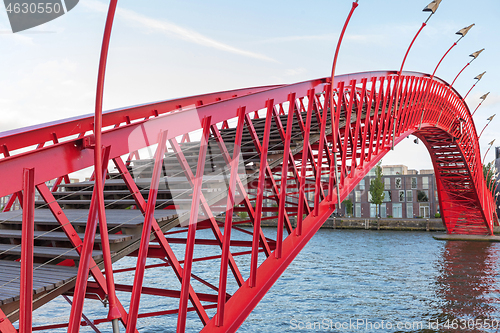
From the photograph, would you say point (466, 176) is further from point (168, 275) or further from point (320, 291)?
point (168, 275)

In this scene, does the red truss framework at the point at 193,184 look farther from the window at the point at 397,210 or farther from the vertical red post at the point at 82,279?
the window at the point at 397,210

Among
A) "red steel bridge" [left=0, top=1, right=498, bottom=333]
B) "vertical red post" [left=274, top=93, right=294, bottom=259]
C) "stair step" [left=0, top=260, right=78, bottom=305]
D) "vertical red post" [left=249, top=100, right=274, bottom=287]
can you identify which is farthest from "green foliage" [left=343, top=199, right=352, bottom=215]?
"stair step" [left=0, top=260, right=78, bottom=305]

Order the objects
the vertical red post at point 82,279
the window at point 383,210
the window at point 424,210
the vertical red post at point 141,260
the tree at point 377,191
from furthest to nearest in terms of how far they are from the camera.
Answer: the window at point 383,210 < the window at point 424,210 < the tree at point 377,191 < the vertical red post at point 141,260 < the vertical red post at point 82,279

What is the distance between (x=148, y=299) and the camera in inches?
805

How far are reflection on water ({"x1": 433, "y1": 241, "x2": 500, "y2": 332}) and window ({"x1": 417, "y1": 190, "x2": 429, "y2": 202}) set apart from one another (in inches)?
1673

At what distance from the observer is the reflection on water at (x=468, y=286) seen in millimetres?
17953

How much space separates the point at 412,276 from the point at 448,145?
565 inches

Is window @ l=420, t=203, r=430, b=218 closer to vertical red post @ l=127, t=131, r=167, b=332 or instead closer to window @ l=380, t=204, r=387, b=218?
window @ l=380, t=204, r=387, b=218

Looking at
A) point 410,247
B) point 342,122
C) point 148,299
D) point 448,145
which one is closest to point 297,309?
point 148,299

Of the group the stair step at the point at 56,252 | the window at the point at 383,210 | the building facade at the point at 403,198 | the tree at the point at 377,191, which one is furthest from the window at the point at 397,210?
the stair step at the point at 56,252

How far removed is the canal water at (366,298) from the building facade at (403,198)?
46.1m

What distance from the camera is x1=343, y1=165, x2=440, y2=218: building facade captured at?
262 feet

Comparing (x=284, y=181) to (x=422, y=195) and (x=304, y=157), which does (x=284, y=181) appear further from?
(x=422, y=195)

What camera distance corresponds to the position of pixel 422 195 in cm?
8069
